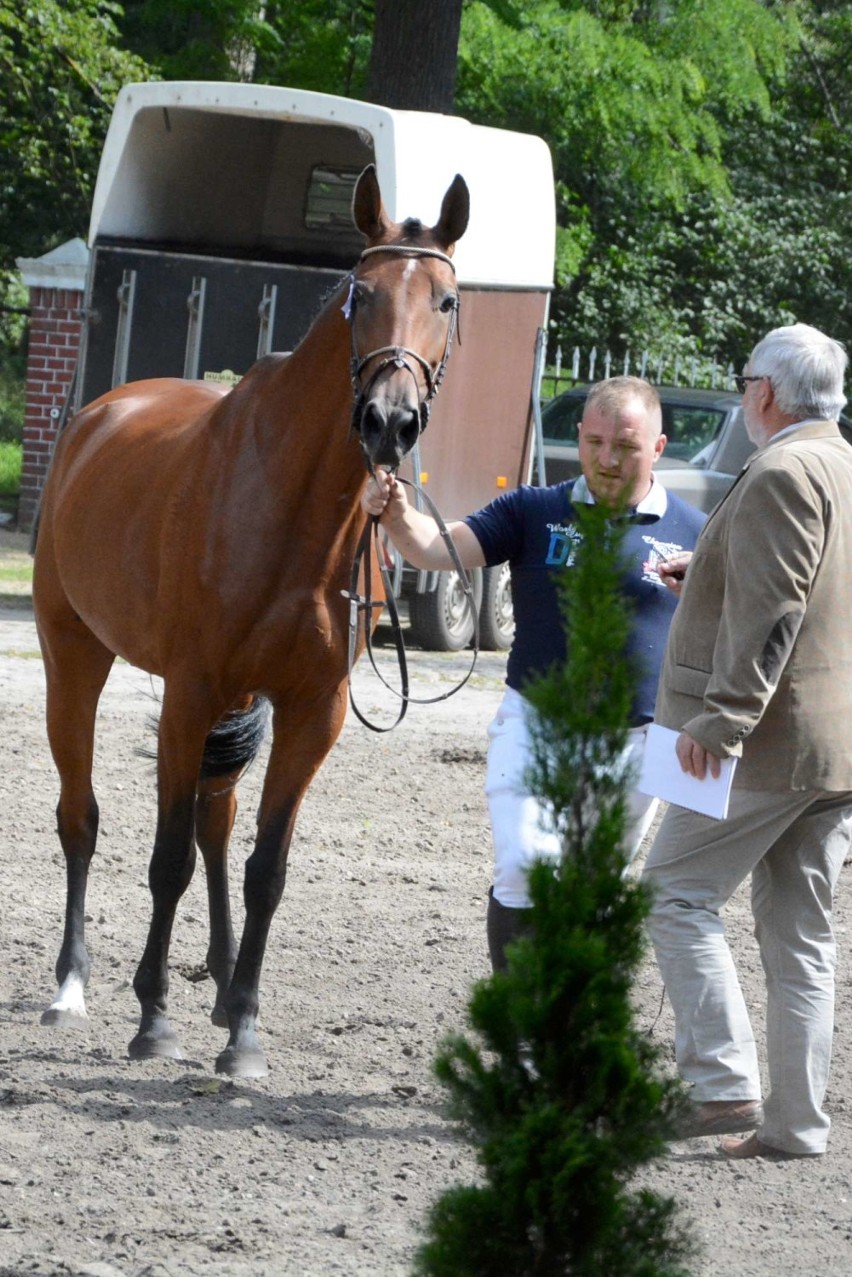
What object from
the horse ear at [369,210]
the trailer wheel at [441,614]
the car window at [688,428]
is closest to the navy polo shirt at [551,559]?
the horse ear at [369,210]

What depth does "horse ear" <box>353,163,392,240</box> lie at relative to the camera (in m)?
4.36

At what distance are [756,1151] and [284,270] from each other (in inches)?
344

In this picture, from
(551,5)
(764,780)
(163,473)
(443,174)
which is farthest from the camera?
(551,5)

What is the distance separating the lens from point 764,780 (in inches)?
148

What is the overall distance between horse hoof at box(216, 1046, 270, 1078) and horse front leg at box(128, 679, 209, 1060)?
0.18 metres

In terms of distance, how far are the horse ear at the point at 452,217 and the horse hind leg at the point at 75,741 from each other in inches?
73.3

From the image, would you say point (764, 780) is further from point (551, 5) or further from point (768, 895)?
point (551, 5)

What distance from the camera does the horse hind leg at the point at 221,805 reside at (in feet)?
16.4

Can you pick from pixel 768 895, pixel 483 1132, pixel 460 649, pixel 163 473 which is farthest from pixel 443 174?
pixel 483 1132

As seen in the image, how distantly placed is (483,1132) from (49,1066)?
2544 mm

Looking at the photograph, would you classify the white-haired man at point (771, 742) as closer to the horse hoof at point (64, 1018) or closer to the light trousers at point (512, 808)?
the light trousers at point (512, 808)

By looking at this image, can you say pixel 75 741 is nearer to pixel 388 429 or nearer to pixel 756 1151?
pixel 388 429

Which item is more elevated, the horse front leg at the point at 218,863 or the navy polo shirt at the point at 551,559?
the navy polo shirt at the point at 551,559

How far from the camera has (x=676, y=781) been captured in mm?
3750
